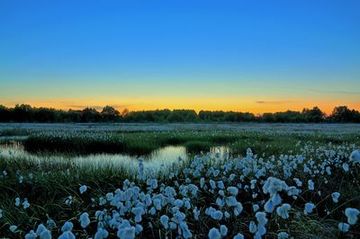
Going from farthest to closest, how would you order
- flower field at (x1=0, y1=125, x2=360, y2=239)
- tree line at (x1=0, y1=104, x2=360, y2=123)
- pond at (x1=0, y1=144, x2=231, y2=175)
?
1. tree line at (x1=0, y1=104, x2=360, y2=123)
2. pond at (x1=0, y1=144, x2=231, y2=175)
3. flower field at (x1=0, y1=125, x2=360, y2=239)

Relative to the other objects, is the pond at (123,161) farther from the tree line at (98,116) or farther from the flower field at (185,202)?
the tree line at (98,116)

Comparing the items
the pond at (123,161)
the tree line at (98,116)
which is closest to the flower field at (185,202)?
the pond at (123,161)

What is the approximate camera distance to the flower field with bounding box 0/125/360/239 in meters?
4.27

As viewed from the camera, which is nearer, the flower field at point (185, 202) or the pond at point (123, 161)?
the flower field at point (185, 202)

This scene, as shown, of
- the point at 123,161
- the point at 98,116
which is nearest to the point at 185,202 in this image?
the point at 123,161

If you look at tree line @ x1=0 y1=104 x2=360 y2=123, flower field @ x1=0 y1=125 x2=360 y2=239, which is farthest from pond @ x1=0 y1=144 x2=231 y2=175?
tree line @ x1=0 y1=104 x2=360 y2=123

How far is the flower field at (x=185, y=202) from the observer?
4.27 m

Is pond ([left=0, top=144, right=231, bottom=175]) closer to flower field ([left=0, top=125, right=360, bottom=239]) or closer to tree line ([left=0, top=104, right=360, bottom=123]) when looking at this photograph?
flower field ([left=0, top=125, right=360, bottom=239])

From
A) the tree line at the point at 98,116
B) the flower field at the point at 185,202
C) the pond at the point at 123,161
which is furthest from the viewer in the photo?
the tree line at the point at 98,116

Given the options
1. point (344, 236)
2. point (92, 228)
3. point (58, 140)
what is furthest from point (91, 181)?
point (58, 140)

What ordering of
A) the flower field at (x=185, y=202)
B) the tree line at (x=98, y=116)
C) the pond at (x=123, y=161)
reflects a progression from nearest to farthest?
1. the flower field at (x=185, y=202)
2. the pond at (x=123, y=161)
3. the tree line at (x=98, y=116)

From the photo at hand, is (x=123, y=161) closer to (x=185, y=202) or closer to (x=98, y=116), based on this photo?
(x=185, y=202)

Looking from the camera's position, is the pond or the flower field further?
the pond

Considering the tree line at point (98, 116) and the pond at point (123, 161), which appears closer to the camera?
the pond at point (123, 161)
